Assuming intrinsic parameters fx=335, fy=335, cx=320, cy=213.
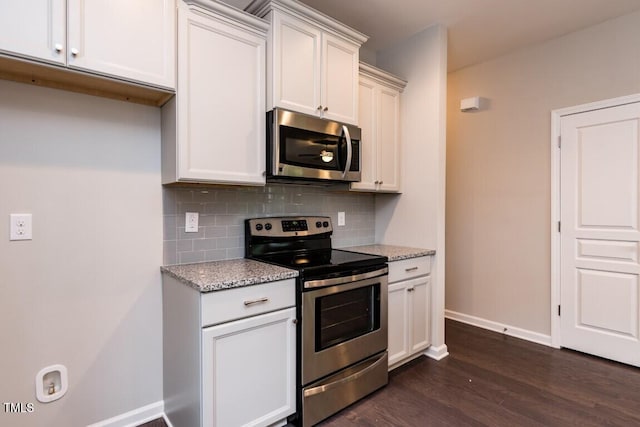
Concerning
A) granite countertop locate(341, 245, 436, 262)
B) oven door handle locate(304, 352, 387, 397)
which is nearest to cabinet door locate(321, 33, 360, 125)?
granite countertop locate(341, 245, 436, 262)

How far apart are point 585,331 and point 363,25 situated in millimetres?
3174

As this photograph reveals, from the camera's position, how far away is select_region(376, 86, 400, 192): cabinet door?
9.23 ft

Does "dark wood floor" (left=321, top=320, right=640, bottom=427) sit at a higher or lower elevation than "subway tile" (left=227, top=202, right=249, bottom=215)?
lower

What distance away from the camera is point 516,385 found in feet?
7.61

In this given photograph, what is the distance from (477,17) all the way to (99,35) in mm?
2614

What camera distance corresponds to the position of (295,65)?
6.95 feet

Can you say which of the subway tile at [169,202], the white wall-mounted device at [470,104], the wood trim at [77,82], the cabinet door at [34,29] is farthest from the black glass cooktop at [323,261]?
the white wall-mounted device at [470,104]

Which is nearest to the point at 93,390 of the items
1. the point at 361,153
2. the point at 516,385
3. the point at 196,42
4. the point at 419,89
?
the point at 196,42

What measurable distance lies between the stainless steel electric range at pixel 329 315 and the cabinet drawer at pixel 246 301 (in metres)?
0.08

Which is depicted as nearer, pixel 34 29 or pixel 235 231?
pixel 34 29

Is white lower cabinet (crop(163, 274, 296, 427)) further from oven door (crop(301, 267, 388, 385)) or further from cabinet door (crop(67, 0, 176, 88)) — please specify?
cabinet door (crop(67, 0, 176, 88))

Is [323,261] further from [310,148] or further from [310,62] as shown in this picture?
[310,62]

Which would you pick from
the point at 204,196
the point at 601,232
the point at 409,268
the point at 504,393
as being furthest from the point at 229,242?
the point at 601,232

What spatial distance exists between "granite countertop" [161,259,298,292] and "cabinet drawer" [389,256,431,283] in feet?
2.97
